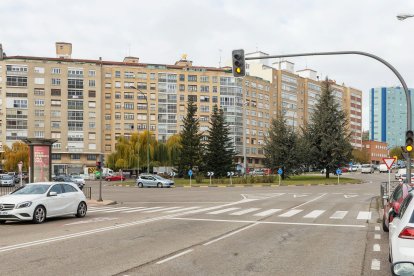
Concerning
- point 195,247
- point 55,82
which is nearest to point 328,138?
point 195,247

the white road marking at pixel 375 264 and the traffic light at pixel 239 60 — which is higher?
the traffic light at pixel 239 60

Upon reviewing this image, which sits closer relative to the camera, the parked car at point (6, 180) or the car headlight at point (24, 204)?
the car headlight at point (24, 204)

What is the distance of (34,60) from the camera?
105 m

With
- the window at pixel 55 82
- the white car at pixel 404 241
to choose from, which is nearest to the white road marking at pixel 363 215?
the white car at pixel 404 241

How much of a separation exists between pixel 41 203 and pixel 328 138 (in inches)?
2095

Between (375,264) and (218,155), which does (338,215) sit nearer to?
(375,264)

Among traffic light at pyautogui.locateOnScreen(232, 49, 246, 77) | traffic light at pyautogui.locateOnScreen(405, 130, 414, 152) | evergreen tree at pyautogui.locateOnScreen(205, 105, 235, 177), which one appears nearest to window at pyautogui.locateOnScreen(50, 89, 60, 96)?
evergreen tree at pyautogui.locateOnScreen(205, 105, 235, 177)

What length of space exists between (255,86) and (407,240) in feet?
389

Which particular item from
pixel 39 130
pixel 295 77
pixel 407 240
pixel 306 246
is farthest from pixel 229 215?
pixel 295 77

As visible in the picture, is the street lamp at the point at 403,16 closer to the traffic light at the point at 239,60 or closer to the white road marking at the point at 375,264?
the traffic light at the point at 239,60

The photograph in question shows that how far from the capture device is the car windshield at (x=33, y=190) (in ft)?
55.5

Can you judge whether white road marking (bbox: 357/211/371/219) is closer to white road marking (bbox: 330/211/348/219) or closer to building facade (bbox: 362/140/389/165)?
white road marking (bbox: 330/211/348/219)

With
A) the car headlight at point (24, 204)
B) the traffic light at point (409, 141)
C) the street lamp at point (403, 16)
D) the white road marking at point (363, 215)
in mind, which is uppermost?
the street lamp at point (403, 16)

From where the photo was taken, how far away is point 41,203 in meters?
16.4
